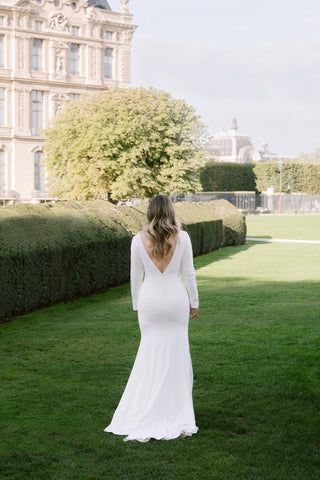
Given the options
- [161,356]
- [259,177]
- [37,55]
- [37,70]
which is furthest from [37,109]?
[161,356]

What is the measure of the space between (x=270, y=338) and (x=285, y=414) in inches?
108

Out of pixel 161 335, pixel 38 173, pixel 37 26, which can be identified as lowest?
pixel 161 335

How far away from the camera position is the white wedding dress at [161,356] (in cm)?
483

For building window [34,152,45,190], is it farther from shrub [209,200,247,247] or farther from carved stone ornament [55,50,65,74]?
shrub [209,200,247,247]

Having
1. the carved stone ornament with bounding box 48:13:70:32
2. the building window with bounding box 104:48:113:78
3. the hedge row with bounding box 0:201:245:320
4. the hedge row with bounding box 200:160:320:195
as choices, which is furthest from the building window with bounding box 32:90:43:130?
the hedge row with bounding box 0:201:245:320

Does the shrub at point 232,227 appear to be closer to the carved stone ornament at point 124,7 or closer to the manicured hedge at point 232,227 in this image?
the manicured hedge at point 232,227

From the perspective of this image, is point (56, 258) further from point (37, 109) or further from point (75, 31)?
point (75, 31)

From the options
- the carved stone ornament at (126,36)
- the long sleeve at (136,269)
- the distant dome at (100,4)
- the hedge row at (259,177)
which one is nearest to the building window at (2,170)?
the carved stone ornament at (126,36)

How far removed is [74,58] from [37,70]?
4199 millimetres

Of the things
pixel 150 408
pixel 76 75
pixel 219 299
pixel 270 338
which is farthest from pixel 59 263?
pixel 76 75

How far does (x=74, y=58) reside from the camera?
58.4 metres

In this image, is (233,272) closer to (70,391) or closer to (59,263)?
(59,263)

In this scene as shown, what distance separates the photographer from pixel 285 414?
5203 millimetres

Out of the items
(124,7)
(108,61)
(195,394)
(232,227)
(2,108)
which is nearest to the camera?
(195,394)
